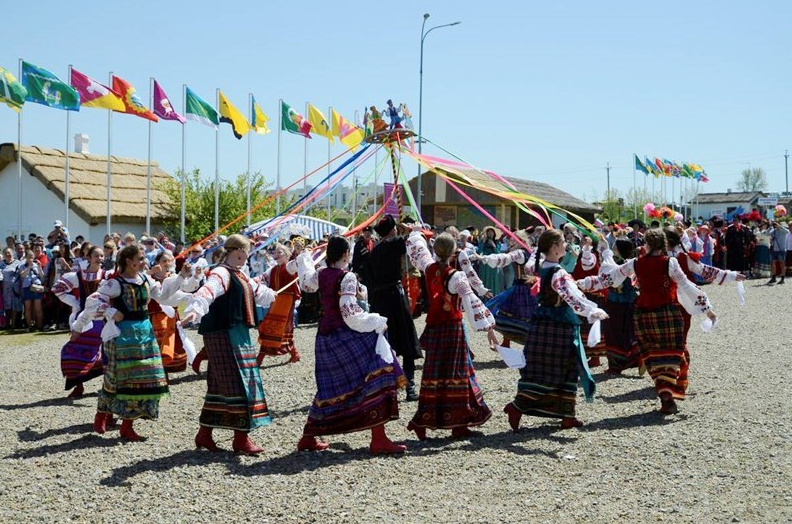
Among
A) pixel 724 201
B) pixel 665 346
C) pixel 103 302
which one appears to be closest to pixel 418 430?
pixel 665 346

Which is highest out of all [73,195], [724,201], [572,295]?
[724,201]

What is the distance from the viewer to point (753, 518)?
4.66 meters

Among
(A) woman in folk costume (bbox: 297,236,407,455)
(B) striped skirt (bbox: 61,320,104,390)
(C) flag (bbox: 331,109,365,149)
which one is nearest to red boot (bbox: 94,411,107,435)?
(B) striped skirt (bbox: 61,320,104,390)

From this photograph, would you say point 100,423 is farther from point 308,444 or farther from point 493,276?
point 493,276

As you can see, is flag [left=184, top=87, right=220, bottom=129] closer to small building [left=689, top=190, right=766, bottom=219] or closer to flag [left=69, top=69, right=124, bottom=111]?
flag [left=69, top=69, right=124, bottom=111]

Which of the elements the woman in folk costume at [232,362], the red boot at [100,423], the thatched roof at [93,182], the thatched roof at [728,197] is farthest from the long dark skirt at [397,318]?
the thatched roof at [728,197]

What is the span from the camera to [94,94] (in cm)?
1927

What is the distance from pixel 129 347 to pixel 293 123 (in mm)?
18608

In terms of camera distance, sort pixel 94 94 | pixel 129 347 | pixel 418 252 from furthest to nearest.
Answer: pixel 94 94, pixel 418 252, pixel 129 347

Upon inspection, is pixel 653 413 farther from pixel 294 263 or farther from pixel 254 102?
pixel 254 102

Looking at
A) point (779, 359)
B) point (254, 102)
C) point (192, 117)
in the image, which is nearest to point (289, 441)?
point (779, 359)

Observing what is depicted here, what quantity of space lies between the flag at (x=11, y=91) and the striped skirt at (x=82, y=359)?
449 inches

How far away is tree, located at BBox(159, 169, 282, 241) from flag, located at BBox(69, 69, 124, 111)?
25.4 feet

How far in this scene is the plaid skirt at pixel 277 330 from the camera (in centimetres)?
1052
